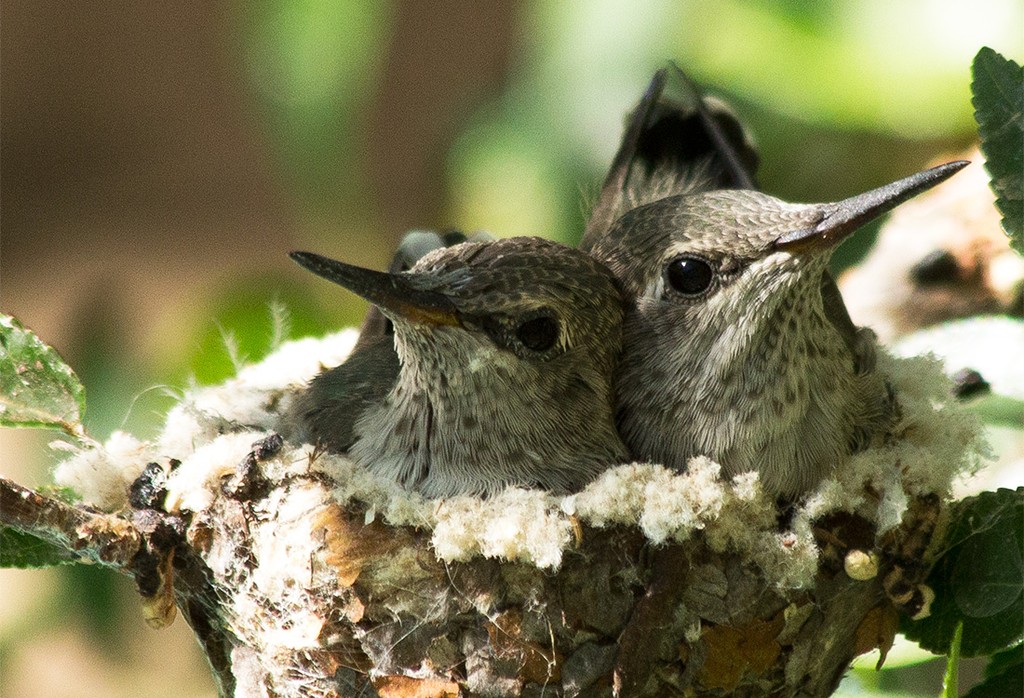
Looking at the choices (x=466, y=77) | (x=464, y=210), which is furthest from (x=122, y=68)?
(x=464, y=210)

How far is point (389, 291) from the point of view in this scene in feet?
4.12

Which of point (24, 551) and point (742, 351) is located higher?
point (742, 351)

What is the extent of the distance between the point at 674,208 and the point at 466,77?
9.43ft

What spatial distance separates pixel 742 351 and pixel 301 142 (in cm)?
147

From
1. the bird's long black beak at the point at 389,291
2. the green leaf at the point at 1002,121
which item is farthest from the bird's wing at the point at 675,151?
the green leaf at the point at 1002,121

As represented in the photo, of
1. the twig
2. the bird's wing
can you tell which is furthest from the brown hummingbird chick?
the twig

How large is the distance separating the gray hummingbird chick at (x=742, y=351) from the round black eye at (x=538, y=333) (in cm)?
14

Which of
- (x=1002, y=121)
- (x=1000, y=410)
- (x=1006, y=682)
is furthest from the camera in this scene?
(x=1000, y=410)

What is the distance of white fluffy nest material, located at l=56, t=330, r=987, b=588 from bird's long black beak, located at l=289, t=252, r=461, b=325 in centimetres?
23

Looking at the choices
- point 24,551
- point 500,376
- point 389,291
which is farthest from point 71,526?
point 500,376

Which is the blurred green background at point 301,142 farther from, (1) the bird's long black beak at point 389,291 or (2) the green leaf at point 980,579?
(1) the bird's long black beak at point 389,291

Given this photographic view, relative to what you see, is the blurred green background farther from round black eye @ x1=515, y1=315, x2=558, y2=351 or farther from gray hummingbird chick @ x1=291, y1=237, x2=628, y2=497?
round black eye @ x1=515, y1=315, x2=558, y2=351

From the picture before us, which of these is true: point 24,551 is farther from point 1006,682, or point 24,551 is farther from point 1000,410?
point 1000,410

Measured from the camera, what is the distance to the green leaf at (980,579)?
125 cm
